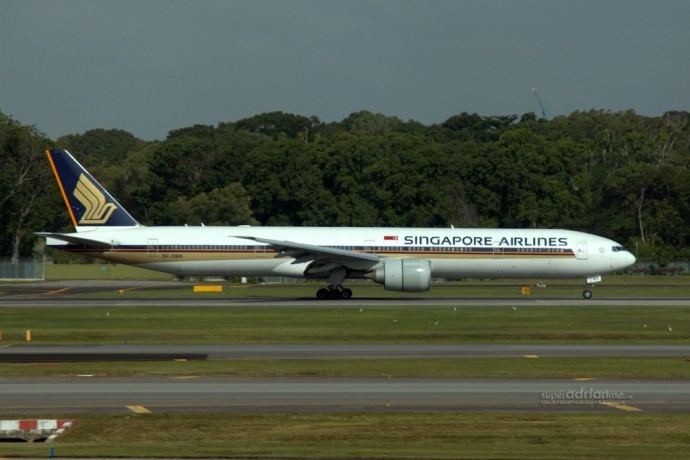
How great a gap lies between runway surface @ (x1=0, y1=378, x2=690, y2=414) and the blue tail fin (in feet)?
97.2

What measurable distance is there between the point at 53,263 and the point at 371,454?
104176 mm

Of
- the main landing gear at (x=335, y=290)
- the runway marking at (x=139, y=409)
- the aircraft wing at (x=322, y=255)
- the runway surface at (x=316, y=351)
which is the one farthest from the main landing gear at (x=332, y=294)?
the runway marking at (x=139, y=409)

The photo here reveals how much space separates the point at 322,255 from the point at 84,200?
519 inches

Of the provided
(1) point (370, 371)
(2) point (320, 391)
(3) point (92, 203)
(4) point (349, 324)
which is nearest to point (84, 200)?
(3) point (92, 203)

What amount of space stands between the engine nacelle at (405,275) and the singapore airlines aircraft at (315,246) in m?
0.63

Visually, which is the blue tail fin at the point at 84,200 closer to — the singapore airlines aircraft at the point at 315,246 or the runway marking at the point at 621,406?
the singapore airlines aircraft at the point at 315,246

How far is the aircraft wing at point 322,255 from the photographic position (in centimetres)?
4531

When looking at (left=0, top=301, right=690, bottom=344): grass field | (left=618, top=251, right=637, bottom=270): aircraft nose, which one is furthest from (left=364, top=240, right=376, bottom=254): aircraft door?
(left=618, top=251, right=637, bottom=270): aircraft nose

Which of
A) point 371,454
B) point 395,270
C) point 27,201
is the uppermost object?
point 27,201

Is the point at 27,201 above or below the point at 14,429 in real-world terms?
above

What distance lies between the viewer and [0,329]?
107 ft

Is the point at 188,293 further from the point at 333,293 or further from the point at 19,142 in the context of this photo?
the point at 19,142

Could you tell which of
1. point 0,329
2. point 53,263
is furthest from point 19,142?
point 0,329

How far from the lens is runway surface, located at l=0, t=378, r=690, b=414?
17.8 meters
